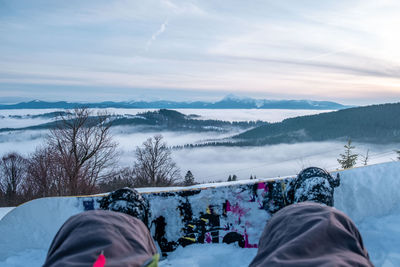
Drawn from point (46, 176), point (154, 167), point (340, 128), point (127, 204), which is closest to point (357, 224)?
point (127, 204)

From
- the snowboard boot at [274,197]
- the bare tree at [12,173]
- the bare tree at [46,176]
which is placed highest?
the snowboard boot at [274,197]

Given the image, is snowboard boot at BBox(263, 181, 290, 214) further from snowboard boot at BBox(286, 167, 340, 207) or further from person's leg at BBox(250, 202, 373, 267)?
person's leg at BBox(250, 202, 373, 267)

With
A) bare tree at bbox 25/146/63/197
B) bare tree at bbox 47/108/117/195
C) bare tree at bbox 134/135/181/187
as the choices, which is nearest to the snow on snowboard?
bare tree at bbox 47/108/117/195

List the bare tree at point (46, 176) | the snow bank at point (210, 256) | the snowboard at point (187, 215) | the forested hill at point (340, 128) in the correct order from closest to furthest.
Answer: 1. the snow bank at point (210, 256)
2. the snowboard at point (187, 215)
3. the bare tree at point (46, 176)
4. the forested hill at point (340, 128)

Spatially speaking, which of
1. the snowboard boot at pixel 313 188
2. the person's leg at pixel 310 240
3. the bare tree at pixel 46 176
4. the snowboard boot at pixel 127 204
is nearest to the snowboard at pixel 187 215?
the snowboard boot at pixel 313 188

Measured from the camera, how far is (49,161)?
777 inches

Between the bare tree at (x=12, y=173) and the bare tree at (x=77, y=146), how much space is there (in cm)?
1437

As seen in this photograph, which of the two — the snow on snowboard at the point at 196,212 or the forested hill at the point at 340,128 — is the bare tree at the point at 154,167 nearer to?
the snow on snowboard at the point at 196,212

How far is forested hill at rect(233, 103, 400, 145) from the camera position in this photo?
107125 mm

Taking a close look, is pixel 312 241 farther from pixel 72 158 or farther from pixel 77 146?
pixel 72 158

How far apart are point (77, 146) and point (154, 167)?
38.5 ft

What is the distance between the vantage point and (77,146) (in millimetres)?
18422

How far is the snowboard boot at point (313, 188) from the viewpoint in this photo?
3053 mm

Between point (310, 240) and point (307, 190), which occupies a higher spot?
point (310, 240)
